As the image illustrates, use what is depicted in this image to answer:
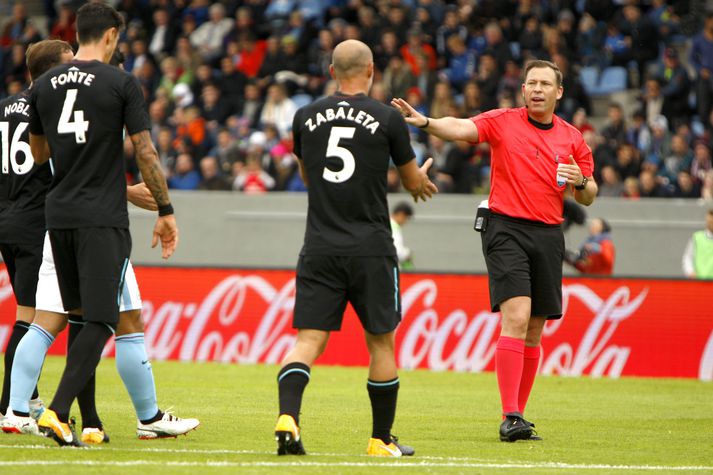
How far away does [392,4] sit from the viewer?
75.6 feet

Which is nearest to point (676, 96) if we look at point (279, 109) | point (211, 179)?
point (279, 109)

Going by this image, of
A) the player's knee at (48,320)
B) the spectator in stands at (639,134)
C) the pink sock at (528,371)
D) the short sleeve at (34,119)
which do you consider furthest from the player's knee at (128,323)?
the spectator in stands at (639,134)

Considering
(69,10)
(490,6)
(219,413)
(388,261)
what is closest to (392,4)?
(490,6)

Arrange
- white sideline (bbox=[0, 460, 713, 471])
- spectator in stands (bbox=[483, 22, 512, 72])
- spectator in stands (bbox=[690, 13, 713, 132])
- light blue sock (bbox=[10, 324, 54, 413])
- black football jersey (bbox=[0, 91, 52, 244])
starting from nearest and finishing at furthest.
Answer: white sideline (bbox=[0, 460, 713, 471]) → light blue sock (bbox=[10, 324, 54, 413]) → black football jersey (bbox=[0, 91, 52, 244]) → spectator in stands (bbox=[690, 13, 713, 132]) → spectator in stands (bbox=[483, 22, 512, 72])

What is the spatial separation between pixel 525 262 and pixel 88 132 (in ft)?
10.9

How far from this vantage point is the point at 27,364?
7793 millimetres

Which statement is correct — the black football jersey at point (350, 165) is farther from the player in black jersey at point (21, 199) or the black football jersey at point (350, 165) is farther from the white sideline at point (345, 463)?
the player in black jersey at point (21, 199)

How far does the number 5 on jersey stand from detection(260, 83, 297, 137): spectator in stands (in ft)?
47.1

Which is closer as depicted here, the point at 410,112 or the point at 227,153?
the point at 410,112

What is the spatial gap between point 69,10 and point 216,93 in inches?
198

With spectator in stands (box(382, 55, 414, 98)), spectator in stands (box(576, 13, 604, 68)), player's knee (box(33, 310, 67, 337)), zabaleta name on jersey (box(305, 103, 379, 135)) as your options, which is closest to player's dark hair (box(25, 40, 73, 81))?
player's knee (box(33, 310, 67, 337))

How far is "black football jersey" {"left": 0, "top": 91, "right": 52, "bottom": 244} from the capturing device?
8367 mm

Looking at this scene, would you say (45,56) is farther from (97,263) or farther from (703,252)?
(703,252)

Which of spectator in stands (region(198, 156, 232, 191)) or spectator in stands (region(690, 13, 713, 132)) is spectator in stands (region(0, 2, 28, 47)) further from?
spectator in stands (region(690, 13, 713, 132))
